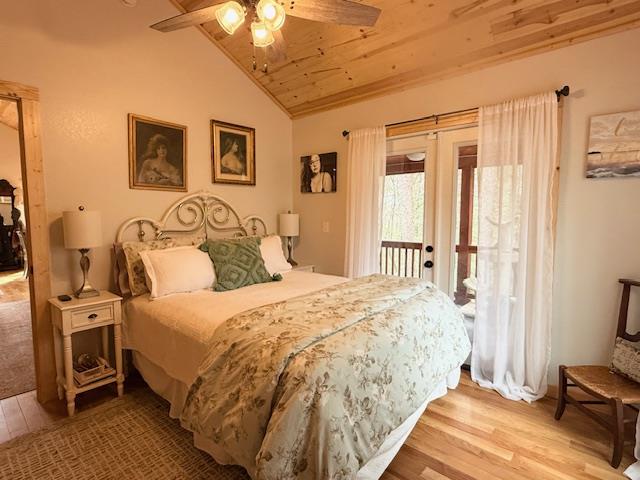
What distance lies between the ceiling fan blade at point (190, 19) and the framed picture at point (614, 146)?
2515 millimetres

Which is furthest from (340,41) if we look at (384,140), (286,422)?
(286,422)

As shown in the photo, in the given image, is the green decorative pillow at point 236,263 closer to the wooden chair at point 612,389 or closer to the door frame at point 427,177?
the door frame at point 427,177

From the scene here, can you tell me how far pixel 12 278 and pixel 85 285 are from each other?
5.51 metres

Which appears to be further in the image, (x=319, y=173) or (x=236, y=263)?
(x=319, y=173)

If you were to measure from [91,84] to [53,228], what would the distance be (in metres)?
1.13

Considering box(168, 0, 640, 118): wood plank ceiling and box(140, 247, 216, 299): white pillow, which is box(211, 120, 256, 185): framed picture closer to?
box(168, 0, 640, 118): wood plank ceiling

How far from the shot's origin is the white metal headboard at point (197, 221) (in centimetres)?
284

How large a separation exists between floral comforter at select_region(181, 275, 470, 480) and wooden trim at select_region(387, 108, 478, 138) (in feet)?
5.69

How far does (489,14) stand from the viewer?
227 cm

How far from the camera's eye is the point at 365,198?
3277 mm

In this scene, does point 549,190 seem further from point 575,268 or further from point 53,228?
point 53,228

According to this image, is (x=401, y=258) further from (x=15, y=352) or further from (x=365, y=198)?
(x=15, y=352)

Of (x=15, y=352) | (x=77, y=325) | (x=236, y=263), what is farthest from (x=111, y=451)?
(x=15, y=352)

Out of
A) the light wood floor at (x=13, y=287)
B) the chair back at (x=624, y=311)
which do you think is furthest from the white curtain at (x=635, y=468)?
the light wood floor at (x=13, y=287)
